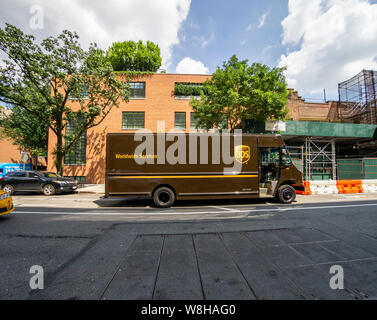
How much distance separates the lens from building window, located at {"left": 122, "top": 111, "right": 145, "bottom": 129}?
761 inches

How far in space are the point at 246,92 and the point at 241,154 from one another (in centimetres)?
839

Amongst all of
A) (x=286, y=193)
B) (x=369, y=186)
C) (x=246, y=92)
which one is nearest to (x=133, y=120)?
(x=246, y=92)

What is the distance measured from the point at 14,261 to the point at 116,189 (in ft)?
14.4

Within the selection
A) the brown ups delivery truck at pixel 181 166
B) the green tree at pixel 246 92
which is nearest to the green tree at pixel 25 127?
the brown ups delivery truck at pixel 181 166

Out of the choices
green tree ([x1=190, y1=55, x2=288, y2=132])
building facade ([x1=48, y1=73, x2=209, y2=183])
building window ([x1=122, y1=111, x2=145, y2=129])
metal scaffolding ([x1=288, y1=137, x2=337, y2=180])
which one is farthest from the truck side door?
building window ([x1=122, y1=111, x2=145, y2=129])

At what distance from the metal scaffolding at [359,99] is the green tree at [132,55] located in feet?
96.1

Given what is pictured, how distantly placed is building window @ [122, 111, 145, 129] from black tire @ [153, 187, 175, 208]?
44.5 feet

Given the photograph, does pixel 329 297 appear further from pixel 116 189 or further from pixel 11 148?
pixel 11 148

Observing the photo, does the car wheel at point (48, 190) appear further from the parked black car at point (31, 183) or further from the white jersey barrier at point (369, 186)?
the white jersey barrier at point (369, 186)

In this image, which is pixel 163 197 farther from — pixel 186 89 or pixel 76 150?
pixel 76 150

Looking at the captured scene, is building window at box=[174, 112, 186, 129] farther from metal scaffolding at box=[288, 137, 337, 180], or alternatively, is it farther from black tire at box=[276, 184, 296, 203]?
black tire at box=[276, 184, 296, 203]

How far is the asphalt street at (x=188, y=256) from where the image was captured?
7.46ft

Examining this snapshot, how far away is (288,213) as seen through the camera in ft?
20.9

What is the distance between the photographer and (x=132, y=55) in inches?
1015
